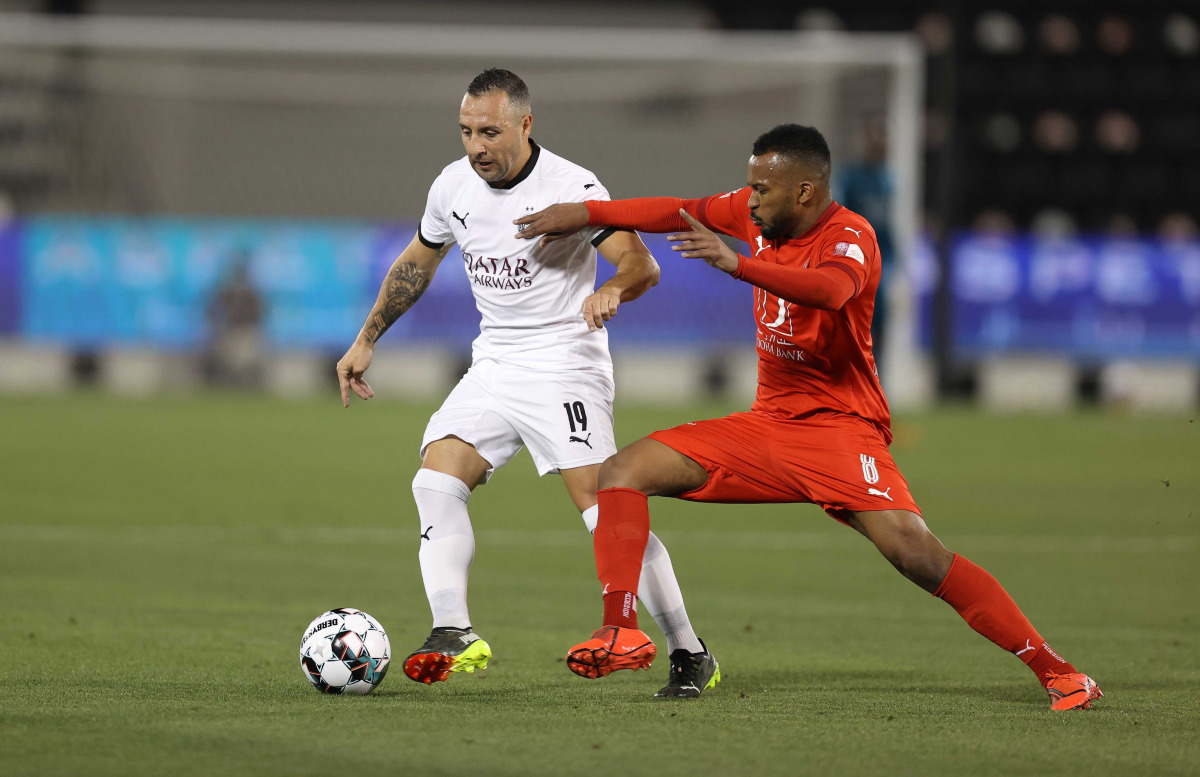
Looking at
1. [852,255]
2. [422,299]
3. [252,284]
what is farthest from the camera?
[422,299]

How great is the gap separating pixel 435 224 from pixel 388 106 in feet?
55.3

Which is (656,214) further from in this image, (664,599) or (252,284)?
(252,284)

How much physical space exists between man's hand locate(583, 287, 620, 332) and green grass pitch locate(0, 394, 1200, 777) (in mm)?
1189

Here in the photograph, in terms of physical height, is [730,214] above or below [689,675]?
above

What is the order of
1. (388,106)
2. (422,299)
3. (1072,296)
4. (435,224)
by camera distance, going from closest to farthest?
(435,224) < (422,299) < (1072,296) < (388,106)

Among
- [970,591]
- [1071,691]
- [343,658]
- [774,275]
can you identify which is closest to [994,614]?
[970,591]

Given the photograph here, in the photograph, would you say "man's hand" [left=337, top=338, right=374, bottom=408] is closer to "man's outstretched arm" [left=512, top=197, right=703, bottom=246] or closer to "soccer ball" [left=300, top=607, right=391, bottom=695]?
"man's outstretched arm" [left=512, top=197, right=703, bottom=246]

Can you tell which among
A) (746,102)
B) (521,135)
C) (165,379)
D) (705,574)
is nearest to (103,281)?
(165,379)

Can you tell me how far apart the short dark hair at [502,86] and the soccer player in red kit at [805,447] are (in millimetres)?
422

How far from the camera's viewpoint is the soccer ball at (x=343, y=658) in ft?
15.6

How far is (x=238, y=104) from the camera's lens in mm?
21484

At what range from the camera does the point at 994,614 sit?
475 cm

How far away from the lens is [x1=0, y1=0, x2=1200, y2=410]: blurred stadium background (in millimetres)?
19234

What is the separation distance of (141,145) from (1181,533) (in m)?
Answer: 15.7
